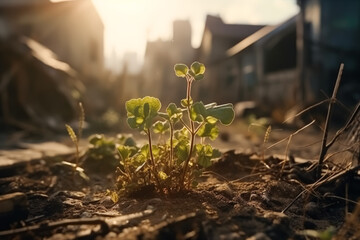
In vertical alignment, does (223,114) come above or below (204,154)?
above

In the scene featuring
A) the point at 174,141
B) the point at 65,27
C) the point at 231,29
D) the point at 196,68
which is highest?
the point at 65,27

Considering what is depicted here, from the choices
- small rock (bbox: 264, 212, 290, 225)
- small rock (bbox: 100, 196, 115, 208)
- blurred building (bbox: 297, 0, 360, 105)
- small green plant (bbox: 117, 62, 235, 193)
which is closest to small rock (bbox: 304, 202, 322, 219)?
small rock (bbox: 264, 212, 290, 225)

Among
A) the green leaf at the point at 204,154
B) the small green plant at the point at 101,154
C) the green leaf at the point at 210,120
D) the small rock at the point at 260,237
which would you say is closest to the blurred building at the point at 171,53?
the small green plant at the point at 101,154

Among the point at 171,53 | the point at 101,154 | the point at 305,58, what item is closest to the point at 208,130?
the point at 101,154

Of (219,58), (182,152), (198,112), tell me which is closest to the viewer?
(198,112)

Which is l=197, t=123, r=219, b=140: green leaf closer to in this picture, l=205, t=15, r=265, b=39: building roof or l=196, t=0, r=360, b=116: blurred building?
l=196, t=0, r=360, b=116: blurred building

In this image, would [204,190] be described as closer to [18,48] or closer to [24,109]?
[24,109]

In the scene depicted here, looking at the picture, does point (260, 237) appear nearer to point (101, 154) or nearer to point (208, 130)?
point (208, 130)
